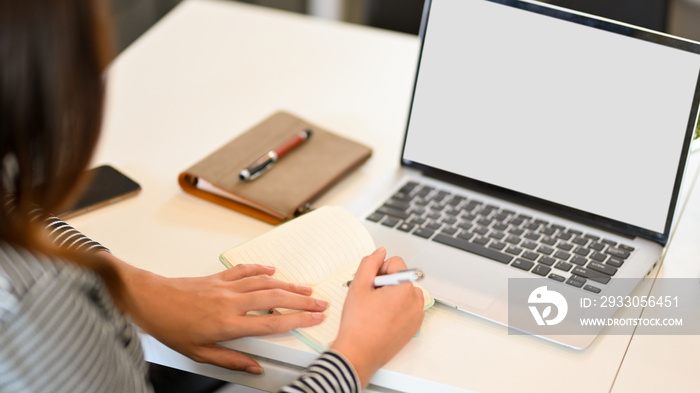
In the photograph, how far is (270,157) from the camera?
3.79ft

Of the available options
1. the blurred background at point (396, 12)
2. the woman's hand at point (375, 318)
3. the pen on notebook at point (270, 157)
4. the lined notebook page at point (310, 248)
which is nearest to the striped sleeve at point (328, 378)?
the woman's hand at point (375, 318)

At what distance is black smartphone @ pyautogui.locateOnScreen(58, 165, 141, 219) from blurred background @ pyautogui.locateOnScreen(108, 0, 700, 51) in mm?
237

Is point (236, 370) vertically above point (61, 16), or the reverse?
point (61, 16)

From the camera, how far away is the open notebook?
897 mm

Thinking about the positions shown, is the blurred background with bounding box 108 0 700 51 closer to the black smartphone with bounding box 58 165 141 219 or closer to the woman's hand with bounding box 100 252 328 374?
the black smartphone with bounding box 58 165 141 219

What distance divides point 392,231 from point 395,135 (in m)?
0.31

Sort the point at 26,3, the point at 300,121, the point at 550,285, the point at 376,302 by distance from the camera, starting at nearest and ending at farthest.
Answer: the point at 26,3, the point at 376,302, the point at 550,285, the point at 300,121

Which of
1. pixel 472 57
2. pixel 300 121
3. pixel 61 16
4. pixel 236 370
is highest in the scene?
pixel 61 16

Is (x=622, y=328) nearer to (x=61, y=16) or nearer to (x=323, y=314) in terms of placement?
(x=323, y=314)

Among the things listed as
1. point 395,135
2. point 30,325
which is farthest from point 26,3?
point 395,135

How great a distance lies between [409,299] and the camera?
84cm

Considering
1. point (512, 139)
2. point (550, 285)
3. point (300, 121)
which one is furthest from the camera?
point (300, 121)

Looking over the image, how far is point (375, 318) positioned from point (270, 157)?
42cm

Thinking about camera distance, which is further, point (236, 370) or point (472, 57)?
point (472, 57)
